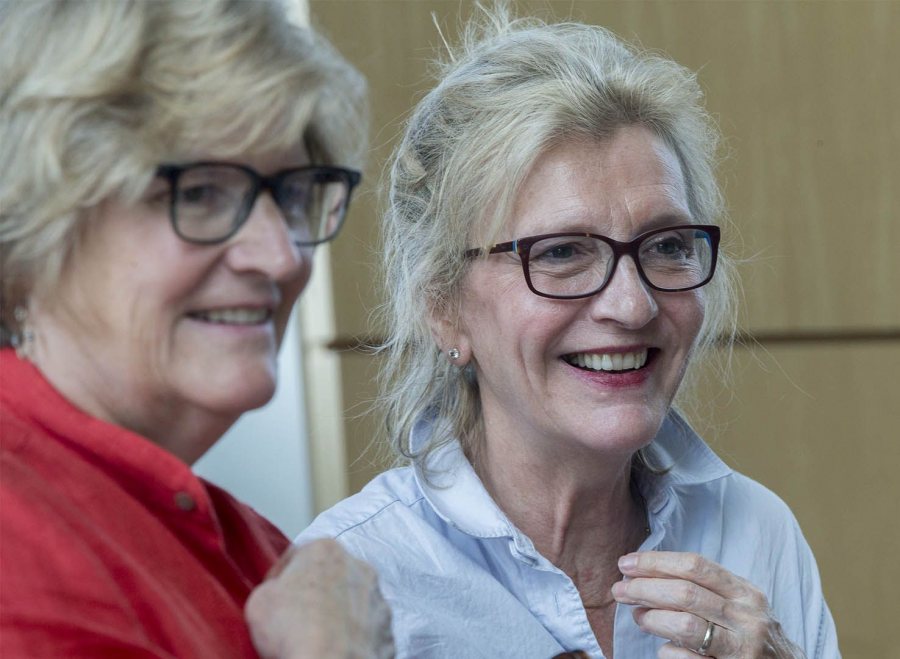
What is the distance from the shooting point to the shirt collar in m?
1.75

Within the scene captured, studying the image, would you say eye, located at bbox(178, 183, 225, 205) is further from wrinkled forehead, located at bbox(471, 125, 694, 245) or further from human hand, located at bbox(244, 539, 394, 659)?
wrinkled forehead, located at bbox(471, 125, 694, 245)

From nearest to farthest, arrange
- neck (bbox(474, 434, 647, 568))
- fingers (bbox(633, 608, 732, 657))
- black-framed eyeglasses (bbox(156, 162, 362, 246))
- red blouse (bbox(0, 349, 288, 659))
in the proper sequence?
red blouse (bbox(0, 349, 288, 659)), black-framed eyeglasses (bbox(156, 162, 362, 246)), fingers (bbox(633, 608, 732, 657)), neck (bbox(474, 434, 647, 568))

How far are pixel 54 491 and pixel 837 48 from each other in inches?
111

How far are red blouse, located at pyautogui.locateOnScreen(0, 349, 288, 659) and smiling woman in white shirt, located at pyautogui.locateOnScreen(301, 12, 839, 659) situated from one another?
59 centimetres

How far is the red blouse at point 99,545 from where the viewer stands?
35.2 inches

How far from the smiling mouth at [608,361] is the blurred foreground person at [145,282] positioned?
2.49ft

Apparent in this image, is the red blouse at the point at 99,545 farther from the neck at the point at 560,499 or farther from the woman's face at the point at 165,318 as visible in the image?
the neck at the point at 560,499

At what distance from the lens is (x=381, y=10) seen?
3012 mm

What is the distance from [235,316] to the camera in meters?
1.07

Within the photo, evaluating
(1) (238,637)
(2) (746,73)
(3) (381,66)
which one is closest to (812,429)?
(2) (746,73)

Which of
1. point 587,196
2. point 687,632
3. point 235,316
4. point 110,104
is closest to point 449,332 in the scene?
point 587,196

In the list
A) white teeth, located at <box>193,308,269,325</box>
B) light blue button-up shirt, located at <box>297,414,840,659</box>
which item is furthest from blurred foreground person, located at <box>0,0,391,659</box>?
light blue button-up shirt, located at <box>297,414,840,659</box>

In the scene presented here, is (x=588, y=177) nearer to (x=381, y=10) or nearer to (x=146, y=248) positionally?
(x=146, y=248)

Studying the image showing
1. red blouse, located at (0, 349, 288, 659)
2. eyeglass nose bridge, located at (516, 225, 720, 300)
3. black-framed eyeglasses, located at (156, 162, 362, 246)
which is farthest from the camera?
eyeglass nose bridge, located at (516, 225, 720, 300)
